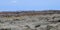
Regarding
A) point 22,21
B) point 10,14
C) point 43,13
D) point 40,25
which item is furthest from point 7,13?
point 40,25

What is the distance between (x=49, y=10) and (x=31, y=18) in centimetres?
207

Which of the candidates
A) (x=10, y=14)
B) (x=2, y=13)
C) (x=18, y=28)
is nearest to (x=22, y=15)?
(x=10, y=14)

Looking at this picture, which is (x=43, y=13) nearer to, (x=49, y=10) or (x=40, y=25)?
(x=49, y=10)

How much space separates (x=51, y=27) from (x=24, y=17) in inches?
129

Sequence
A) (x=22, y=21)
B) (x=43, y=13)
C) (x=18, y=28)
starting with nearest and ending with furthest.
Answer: (x=18, y=28), (x=22, y=21), (x=43, y=13)

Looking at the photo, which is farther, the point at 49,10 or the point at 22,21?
the point at 49,10

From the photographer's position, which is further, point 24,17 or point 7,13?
point 7,13

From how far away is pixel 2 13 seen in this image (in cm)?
1314

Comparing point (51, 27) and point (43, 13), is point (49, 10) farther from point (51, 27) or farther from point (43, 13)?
point (51, 27)

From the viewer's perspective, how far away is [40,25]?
10156 mm

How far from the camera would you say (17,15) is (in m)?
12.3

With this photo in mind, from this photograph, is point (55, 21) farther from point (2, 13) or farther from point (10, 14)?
point (2, 13)

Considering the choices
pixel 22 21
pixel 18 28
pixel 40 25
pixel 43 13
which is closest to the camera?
pixel 18 28

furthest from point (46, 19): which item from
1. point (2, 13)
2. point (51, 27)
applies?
point (2, 13)
